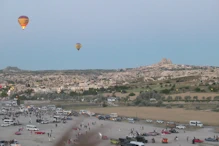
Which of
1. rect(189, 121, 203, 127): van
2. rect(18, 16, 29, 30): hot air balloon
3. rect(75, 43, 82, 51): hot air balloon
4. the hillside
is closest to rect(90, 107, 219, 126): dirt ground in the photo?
rect(189, 121, 203, 127): van

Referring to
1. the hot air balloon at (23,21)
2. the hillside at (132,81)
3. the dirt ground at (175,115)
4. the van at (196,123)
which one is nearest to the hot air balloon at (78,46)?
the dirt ground at (175,115)

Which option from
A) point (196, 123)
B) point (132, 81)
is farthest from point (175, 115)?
point (132, 81)

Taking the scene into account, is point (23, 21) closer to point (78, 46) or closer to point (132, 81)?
point (78, 46)

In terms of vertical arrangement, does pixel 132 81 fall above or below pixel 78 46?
below

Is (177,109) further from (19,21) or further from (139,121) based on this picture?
(19,21)

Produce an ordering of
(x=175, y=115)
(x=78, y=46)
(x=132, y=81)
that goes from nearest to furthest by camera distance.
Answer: (x=175, y=115) < (x=78, y=46) < (x=132, y=81)

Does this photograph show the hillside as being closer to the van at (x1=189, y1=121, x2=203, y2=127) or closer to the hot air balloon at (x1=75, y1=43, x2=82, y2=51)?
the hot air balloon at (x1=75, y1=43, x2=82, y2=51)

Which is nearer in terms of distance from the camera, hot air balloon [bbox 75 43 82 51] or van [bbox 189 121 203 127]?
van [bbox 189 121 203 127]

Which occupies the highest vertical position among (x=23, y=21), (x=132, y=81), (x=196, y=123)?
(x=23, y=21)

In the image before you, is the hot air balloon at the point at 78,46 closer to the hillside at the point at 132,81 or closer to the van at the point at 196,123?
the hillside at the point at 132,81

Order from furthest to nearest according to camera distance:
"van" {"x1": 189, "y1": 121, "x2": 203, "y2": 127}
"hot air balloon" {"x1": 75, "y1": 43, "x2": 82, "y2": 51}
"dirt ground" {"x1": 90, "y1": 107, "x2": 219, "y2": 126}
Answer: "hot air balloon" {"x1": 75, "y1": 43, "x2": 82, "y2": 51} → "dirt ground" {"x1": 90, "y1": 107, "x2": 219, "y2": 126} → "van" {"x1": 189, "y1": 121, "x2": 203, "y2": 127}

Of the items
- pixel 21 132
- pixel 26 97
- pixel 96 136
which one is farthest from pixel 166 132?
pixel 26 97
